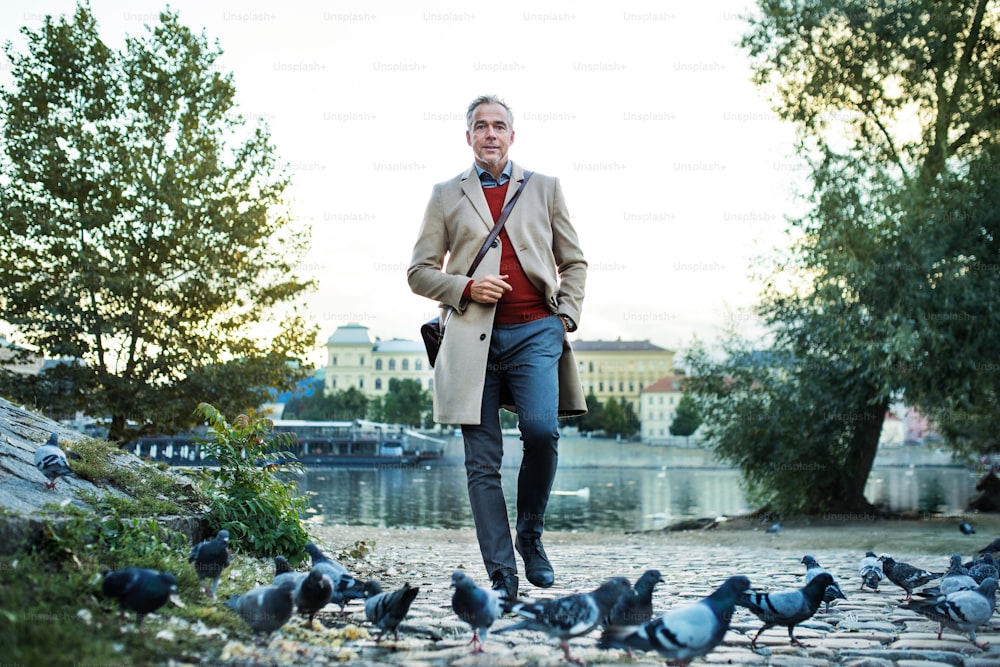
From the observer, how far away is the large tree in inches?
535

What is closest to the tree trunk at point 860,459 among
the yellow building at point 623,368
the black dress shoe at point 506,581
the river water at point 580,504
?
the river water at point 580,504

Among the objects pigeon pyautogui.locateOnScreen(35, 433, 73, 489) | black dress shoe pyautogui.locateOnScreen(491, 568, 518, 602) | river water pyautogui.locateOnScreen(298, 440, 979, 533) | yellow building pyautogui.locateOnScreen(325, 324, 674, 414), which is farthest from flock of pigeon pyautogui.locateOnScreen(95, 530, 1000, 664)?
yellow building pyautogui.locateOnScreen(325, 324, 674, 414)

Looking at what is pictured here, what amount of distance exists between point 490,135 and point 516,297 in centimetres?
85

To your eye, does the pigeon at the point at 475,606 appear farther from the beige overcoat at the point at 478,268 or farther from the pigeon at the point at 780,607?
the pigeon at the point at 780,607

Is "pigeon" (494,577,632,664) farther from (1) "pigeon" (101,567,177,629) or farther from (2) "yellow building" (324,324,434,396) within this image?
(2) "yellow building" (324,324,434,396)

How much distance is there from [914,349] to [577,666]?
12160mm

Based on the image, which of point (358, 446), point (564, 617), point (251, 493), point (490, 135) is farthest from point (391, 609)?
point (358, 446)

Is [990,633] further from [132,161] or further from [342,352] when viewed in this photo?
[342,352]

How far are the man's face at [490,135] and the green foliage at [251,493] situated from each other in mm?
2570

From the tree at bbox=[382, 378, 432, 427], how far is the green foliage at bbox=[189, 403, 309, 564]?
80856mm

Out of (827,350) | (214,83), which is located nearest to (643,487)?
(827,350)

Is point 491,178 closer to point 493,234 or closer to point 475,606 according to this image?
point 493,234

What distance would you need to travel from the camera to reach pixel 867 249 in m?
14.0

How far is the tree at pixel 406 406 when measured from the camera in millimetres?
88312
